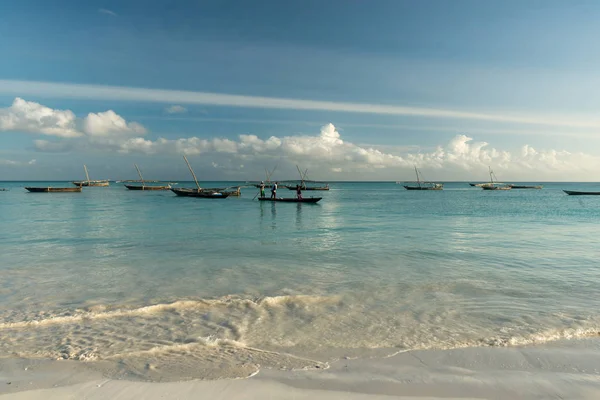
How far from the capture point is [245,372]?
15.3 feet

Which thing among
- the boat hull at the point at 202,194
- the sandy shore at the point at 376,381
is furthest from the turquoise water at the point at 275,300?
the boat hull at the point at 202,194

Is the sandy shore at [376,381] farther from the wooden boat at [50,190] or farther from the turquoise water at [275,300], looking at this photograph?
the wooden boat at [50,190]

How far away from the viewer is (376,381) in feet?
14.6

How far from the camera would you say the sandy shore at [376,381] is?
4.13 m

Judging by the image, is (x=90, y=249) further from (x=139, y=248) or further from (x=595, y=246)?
(x=595, y=246)

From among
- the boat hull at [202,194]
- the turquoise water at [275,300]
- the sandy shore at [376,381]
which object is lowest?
the turquoise water at [275,300]

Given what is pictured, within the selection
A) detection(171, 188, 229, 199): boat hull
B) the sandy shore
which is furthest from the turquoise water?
detection(171, 188, 229, 199): boat hull

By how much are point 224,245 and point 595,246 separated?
14.6 m

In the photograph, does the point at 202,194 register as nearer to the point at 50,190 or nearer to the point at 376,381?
the point at 50,190

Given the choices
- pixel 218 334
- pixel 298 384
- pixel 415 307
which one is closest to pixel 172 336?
→ pixel 218 334

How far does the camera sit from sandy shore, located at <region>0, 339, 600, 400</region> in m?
4.13

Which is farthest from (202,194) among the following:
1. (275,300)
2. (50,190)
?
(275,300)

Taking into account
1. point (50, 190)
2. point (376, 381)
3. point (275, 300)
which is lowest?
point (275, 300)

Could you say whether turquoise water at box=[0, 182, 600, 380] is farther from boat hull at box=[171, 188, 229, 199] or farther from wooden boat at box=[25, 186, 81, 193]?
wooden boat at box=[25, 186, 81, 193]
